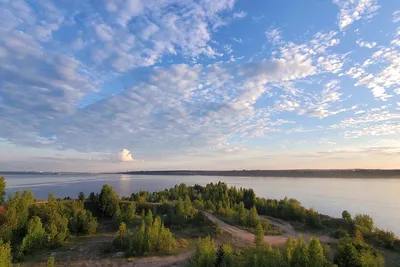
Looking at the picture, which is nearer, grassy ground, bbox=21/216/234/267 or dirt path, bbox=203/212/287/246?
grassy ground, bbox=21/216/234/267

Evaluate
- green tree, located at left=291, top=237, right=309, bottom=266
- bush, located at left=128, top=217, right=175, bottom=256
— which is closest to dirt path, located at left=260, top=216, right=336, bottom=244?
bush, located at left=128, top=217, right=175, bottom=256

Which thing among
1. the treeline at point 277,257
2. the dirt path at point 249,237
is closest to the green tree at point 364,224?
the dirt path at point 249,237

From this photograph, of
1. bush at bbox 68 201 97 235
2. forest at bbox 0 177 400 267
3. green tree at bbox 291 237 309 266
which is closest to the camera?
green tree at bbox 291 237 309 266

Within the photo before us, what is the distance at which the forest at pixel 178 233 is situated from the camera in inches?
647

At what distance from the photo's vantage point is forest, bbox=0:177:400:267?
16422mm

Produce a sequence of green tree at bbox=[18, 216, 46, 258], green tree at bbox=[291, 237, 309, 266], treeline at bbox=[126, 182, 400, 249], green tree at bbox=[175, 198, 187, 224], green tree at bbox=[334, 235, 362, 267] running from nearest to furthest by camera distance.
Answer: green tree at bbox=[291, 237, 309, 266], green tree at bbox=[334, 235, 362, 267], green tree at bbox=[18, 216, 46, 258], treeline at bbox=[126, 182, 400, 249], green tree at bbox=[175, 198, 187, 224]

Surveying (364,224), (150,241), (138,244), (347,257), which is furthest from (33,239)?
(364,224)

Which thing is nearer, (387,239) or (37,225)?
(37,225)

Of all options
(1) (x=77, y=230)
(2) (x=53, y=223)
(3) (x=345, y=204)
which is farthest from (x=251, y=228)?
(3) (x=345, y=204)

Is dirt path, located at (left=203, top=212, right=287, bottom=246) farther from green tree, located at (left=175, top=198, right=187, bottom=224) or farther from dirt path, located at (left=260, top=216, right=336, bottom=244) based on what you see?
green tree, located at (left=175, top=198, right=187, bottom=224)

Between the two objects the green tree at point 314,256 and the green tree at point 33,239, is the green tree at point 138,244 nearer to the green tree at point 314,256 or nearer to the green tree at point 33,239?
the green tree at point 33,239

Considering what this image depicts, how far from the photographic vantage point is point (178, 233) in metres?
32.5

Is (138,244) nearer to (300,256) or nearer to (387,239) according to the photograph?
(300,256)

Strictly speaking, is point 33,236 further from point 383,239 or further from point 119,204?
point 383,239
